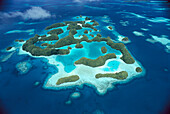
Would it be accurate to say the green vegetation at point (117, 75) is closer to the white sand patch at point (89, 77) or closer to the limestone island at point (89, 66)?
the limestone island at point (89, 66)

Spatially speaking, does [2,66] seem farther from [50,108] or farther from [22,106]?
[50,108]

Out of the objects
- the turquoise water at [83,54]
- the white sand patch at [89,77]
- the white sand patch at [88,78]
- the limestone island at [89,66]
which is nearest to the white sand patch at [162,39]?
the limestone island at [89,66]

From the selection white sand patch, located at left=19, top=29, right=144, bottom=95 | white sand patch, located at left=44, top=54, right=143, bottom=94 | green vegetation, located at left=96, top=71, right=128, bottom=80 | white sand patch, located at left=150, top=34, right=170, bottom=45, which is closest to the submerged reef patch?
white sand patch, located at left=19, top=29, right=144, bottom=95

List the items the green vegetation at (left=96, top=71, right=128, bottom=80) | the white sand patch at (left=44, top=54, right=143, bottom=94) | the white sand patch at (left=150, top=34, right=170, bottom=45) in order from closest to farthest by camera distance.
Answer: the white sand patch at (left=44, top=54, right=143, bottom=94), the green vegetation at (left=96, top=71, right=128, bottom=80), the white sand patch at (left=150, top=34, right=170, bottom=45)

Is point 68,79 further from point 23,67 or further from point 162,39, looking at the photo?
point 162,39

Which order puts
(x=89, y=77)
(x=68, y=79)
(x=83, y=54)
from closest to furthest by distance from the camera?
(x=68, y=79) < (x=89, y=77) < (x=83, y=54)

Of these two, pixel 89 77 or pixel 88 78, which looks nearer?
pixel 88 78

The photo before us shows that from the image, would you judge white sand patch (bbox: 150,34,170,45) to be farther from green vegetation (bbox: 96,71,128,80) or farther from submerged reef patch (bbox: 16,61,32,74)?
submerged reef patch (bbox: 16,61,32,74)

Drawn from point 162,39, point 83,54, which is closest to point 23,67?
point 83,54

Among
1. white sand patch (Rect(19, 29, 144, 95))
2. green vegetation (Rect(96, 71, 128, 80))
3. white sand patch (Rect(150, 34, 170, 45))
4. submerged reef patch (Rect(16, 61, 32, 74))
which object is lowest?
submerged reef patch (Rect(16, 61, 32, 74))

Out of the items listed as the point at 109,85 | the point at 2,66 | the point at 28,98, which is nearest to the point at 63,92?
the point at 28,98

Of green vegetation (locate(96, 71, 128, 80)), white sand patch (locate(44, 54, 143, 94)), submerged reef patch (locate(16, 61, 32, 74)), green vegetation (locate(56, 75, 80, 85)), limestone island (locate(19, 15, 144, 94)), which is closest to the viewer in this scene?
white sand patch (locate(44, 54, 143, 94))

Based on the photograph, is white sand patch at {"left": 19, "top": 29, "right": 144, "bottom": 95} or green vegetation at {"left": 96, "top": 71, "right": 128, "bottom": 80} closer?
white sand patch at {"left": 19, "top": 29, "right": 144, "bottom": 95}
